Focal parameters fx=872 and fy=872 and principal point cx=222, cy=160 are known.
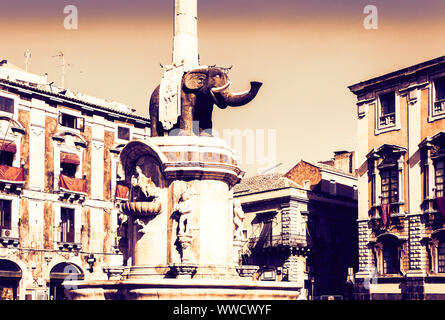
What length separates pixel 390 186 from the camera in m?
48.7

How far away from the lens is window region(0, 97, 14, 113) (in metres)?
48.4

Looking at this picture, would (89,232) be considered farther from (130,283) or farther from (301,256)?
(130,283)

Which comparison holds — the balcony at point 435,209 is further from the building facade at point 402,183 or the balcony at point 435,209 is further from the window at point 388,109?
the window at point 388,109

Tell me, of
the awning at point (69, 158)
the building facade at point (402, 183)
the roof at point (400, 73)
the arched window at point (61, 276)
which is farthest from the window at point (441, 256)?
the awning at point (69, 158)

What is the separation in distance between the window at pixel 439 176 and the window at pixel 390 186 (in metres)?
2.65

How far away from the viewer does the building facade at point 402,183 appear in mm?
46031

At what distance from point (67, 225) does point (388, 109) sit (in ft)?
65.3

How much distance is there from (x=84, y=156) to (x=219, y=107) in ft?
95.6

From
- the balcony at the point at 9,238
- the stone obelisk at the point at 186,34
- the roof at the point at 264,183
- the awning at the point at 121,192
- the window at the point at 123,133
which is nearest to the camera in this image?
the stone obelisk at the point at 186,34

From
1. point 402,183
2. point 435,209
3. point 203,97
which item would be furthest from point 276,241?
point 203,97

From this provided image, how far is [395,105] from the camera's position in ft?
161

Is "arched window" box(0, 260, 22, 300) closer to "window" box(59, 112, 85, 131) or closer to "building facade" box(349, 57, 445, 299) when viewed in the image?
"window" box(59, 112, 85, 131)

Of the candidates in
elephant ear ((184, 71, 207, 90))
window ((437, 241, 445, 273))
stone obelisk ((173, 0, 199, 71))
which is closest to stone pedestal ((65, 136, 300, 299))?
elephant ear ((184, 71, 207, 90))
